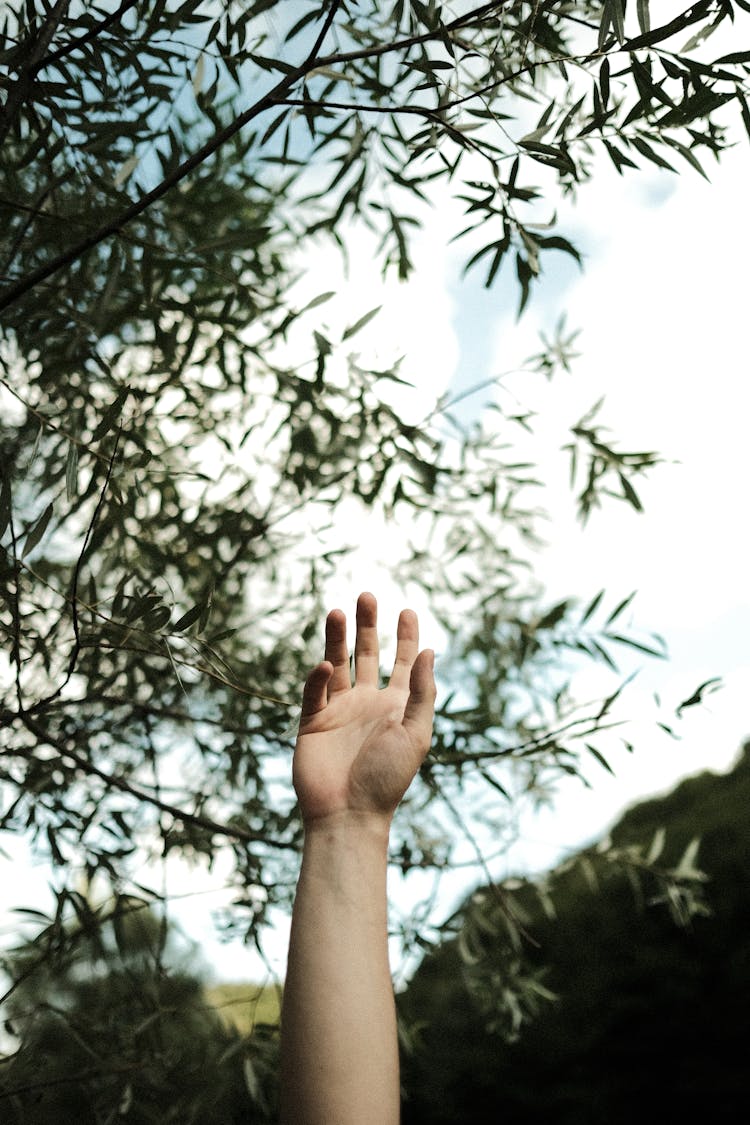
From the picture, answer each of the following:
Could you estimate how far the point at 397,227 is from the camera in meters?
2.13

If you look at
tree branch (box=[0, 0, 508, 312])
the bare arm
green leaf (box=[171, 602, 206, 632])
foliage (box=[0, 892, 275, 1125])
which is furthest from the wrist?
tree branch (box=[0, 0, 508, 312])

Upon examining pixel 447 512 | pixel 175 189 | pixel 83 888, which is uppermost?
pixel 175 189

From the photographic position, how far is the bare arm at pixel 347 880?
104 centimetres

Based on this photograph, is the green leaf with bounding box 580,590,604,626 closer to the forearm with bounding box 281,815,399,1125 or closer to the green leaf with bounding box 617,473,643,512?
the green leaf with bounding box 617,473,643,512

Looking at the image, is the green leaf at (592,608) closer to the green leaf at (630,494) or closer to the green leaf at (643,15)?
the green leaf at (630,494)

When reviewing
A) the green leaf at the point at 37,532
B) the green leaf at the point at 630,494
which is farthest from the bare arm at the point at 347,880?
the green leaf at the point at 630,494

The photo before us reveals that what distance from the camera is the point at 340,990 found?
1075 millimetres

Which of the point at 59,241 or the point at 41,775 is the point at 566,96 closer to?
the point at 59,241

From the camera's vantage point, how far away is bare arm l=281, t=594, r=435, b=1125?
3.40 feet

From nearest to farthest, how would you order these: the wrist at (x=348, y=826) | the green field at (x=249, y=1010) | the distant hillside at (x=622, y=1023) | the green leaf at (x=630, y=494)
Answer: the wrist at (x=348, y=826)
the green leaf at (x=630, y=494)
the green field at (x=249, y=1010)
the distant hillside at (x=622, y=1023)

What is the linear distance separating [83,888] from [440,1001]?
407 cm

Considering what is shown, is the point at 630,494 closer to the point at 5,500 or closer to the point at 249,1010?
the point at 5,500

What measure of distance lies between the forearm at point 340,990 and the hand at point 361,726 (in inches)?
1.6

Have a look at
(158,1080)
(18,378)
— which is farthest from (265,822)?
(18,378)
